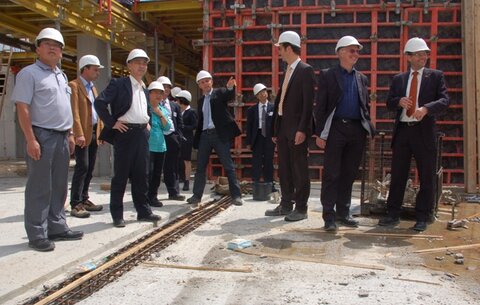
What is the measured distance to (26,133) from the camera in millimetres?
4168

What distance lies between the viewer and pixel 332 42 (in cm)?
958

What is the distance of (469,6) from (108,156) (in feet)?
25.8

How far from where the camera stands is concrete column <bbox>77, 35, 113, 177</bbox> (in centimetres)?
1109

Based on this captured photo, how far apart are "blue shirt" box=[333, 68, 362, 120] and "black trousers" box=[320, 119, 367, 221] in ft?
0.21

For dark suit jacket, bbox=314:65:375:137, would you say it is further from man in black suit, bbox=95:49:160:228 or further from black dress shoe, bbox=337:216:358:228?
man in black suit, bbox=95:49:160:228

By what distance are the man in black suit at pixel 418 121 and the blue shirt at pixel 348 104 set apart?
1.60ft

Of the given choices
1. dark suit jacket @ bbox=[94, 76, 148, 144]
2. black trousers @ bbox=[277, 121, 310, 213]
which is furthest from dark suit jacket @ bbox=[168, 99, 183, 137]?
dark suit jacket @ bbox=[94, 76, 148, 144]

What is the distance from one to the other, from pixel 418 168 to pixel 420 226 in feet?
2.10

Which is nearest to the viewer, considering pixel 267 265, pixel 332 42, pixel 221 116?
pixel 267 265

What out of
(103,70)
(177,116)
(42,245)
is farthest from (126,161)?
(103,70)

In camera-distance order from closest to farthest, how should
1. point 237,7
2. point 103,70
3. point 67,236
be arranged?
1. point 67,236
2. point 237,7
3. point 103,70

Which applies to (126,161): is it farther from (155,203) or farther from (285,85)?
(285,85)

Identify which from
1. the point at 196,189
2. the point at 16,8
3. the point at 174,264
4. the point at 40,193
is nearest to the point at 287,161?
the point at 196,189

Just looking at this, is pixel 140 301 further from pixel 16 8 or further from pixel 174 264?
pixel 16 8
